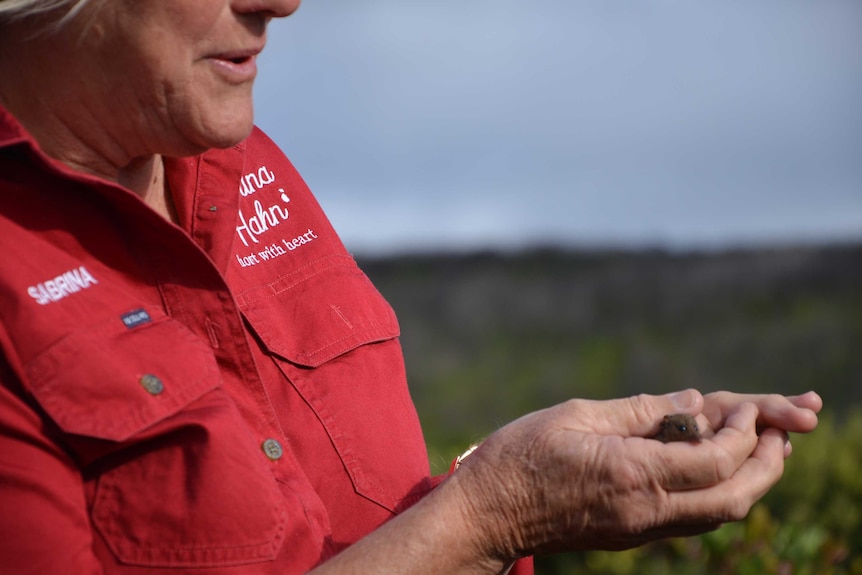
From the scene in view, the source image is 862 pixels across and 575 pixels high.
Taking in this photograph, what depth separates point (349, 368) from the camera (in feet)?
8.48

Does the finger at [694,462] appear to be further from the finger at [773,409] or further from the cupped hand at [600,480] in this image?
the finger at [773,409]

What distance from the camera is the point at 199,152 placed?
7.77ft

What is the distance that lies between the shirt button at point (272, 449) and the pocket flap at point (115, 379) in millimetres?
206

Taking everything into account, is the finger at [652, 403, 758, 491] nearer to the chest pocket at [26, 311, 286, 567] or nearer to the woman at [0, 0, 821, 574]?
the woman at [0, 0, 821, 574]

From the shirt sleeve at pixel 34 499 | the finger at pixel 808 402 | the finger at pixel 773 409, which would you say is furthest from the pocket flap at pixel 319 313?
the finger at pixel 808 402

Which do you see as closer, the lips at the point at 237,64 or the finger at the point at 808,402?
the lips at the point at 237,64

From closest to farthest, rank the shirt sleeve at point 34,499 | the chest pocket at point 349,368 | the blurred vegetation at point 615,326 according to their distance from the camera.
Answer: the shirt sleeve at point 34,499
the chest pocket at point 349,368
the blurred vegetation at point 615,326

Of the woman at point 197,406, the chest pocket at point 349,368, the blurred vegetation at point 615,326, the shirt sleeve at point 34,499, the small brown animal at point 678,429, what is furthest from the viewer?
the blurred vegetation at point 615,326

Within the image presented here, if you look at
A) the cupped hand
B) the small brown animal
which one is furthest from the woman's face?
the small brown animal

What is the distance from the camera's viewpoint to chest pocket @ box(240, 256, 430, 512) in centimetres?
246

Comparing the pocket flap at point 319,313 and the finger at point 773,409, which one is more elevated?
the pocket flap at point 319,313

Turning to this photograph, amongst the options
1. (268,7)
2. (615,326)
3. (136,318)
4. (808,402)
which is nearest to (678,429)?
(808,402)

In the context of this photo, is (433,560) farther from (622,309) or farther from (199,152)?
(622,309)

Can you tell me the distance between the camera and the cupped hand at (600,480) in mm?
2133
